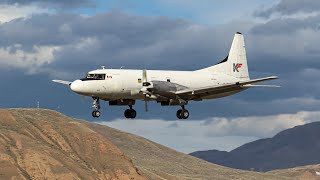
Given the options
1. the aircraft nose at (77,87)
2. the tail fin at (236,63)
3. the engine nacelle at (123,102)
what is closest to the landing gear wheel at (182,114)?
the engine nacelle at (123,102)

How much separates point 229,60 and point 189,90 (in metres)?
10.3

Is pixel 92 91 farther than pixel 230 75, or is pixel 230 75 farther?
pixel 230 75

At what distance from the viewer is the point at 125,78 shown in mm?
87375

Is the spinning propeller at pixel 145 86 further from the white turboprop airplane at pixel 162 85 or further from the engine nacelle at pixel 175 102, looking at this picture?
the engine nacelle at pixel 175 102

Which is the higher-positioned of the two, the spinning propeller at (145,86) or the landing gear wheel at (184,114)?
the spinning propeller at (145,86)

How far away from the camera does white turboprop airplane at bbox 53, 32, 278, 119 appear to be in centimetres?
8650

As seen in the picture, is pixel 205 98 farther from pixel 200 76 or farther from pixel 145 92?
pixel 145 92

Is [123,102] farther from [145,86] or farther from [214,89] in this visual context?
[214,89]

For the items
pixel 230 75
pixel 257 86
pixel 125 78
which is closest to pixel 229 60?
pixel 230 75

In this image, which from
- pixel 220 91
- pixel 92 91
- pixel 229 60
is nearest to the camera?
pixel 92 91

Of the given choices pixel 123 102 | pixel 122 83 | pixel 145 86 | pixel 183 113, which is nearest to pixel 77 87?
pixel 122 83

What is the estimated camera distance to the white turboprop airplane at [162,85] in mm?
86500

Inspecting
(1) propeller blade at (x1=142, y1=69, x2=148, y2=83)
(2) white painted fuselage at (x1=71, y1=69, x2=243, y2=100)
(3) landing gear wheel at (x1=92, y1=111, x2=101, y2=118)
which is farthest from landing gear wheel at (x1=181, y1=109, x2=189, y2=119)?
(3) landing gear wheel at (x1=92, y1=111, x2=101, y2=118)

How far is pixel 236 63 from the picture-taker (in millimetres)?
99812
